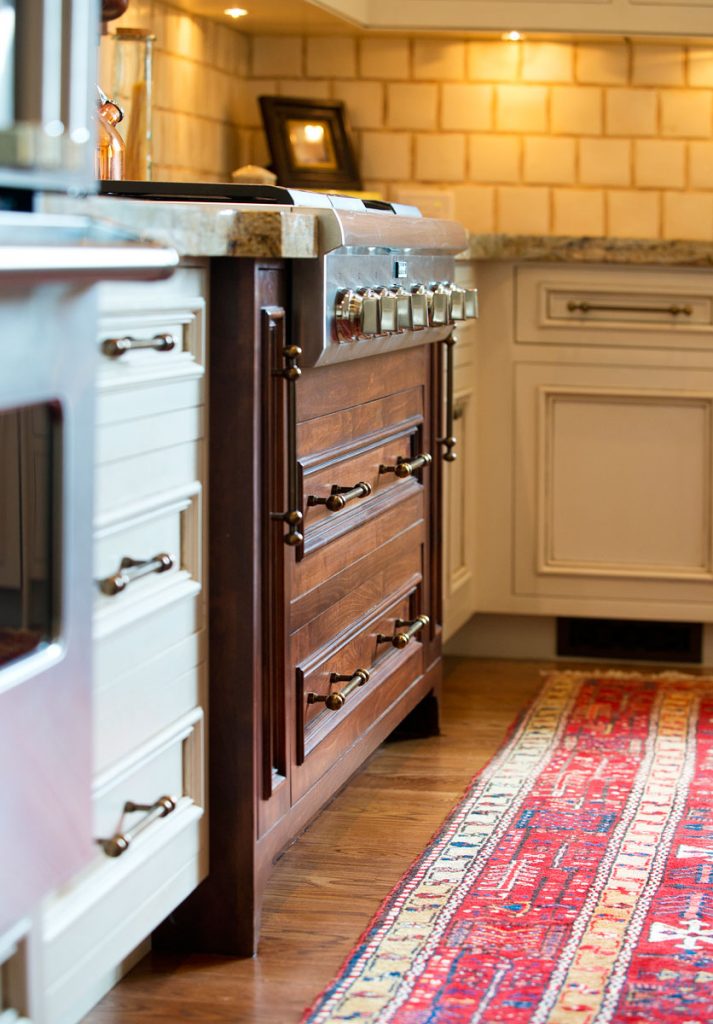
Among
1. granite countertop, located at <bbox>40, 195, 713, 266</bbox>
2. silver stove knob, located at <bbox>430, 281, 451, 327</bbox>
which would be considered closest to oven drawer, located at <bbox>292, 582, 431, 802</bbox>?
silver stove knob, located at <bbox>430, 281, 451, 327</bbox>

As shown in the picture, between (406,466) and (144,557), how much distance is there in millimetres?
936

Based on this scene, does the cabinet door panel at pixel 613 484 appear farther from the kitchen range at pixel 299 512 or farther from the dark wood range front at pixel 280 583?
the dark wood range front at pixel 280 583

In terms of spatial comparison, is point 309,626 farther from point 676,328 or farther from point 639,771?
point 676,328

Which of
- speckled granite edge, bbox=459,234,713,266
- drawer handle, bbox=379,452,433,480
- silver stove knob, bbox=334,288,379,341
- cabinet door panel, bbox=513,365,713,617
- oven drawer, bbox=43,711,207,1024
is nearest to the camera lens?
oven drawer, bbox=43,711,207,1024

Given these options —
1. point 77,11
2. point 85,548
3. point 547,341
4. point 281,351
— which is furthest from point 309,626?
point 547,341

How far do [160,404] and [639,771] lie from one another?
141cm

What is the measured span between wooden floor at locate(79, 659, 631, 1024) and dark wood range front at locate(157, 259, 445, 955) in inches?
2.9

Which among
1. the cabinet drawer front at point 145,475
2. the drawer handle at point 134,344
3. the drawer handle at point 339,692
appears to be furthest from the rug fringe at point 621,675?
the drawer handle at point 134,344

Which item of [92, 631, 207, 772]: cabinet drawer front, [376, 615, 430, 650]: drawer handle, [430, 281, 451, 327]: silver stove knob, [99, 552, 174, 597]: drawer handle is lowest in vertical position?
[376, 615, 430, 650]: drawer handle

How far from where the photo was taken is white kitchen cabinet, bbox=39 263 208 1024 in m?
1.50

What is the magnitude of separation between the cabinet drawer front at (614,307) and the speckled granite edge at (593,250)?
0.17ft

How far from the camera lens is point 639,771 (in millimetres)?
2695

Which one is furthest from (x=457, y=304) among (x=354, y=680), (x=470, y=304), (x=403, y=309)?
(x=354, y=680)

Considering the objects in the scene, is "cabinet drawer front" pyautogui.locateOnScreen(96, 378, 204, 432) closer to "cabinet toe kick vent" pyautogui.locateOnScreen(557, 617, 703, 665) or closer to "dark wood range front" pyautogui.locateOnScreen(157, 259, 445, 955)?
"dark wood range front" pyautogui.locateOnScreen(157, 259, 445, 955)
